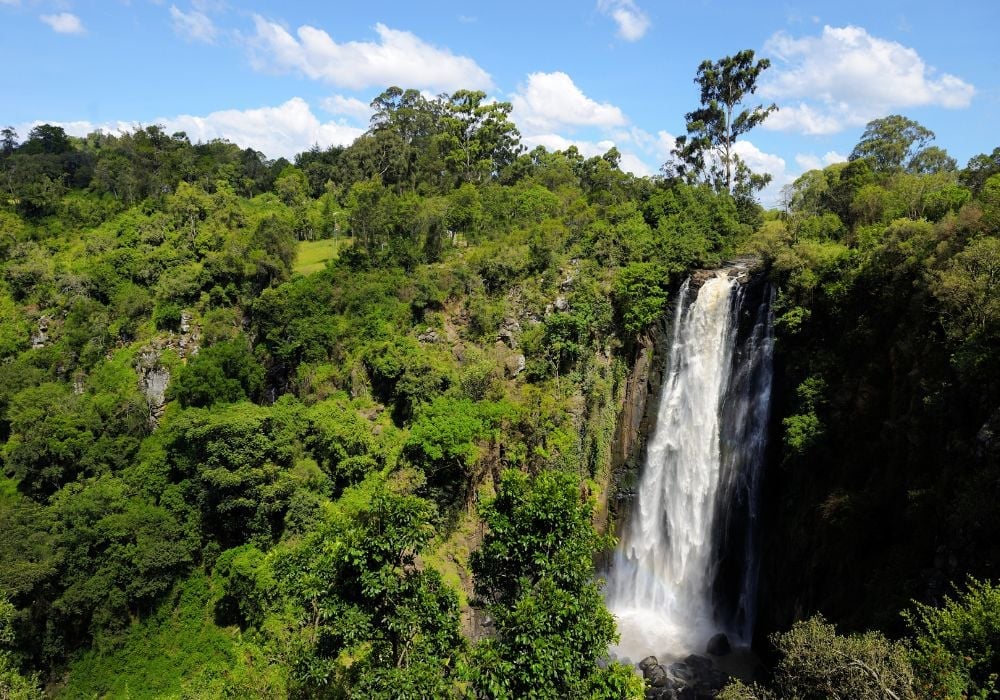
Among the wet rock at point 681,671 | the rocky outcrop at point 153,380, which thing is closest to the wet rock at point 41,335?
the rocky outcrop at point 153,380

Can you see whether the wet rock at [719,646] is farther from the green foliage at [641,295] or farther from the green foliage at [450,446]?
the green foliage at [641,295]

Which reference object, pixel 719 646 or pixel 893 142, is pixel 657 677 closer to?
pixel 719 646

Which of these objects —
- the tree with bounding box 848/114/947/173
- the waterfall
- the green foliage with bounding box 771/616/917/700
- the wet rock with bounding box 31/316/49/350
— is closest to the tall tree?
the tree with bounding box 848/114/947/173

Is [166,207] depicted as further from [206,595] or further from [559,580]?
[559,580]

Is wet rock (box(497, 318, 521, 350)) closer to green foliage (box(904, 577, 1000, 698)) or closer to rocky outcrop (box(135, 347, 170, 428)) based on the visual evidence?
rocky outcrop (box(135, 347, 170, 428))

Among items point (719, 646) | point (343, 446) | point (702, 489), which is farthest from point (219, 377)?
point (719, 646)
